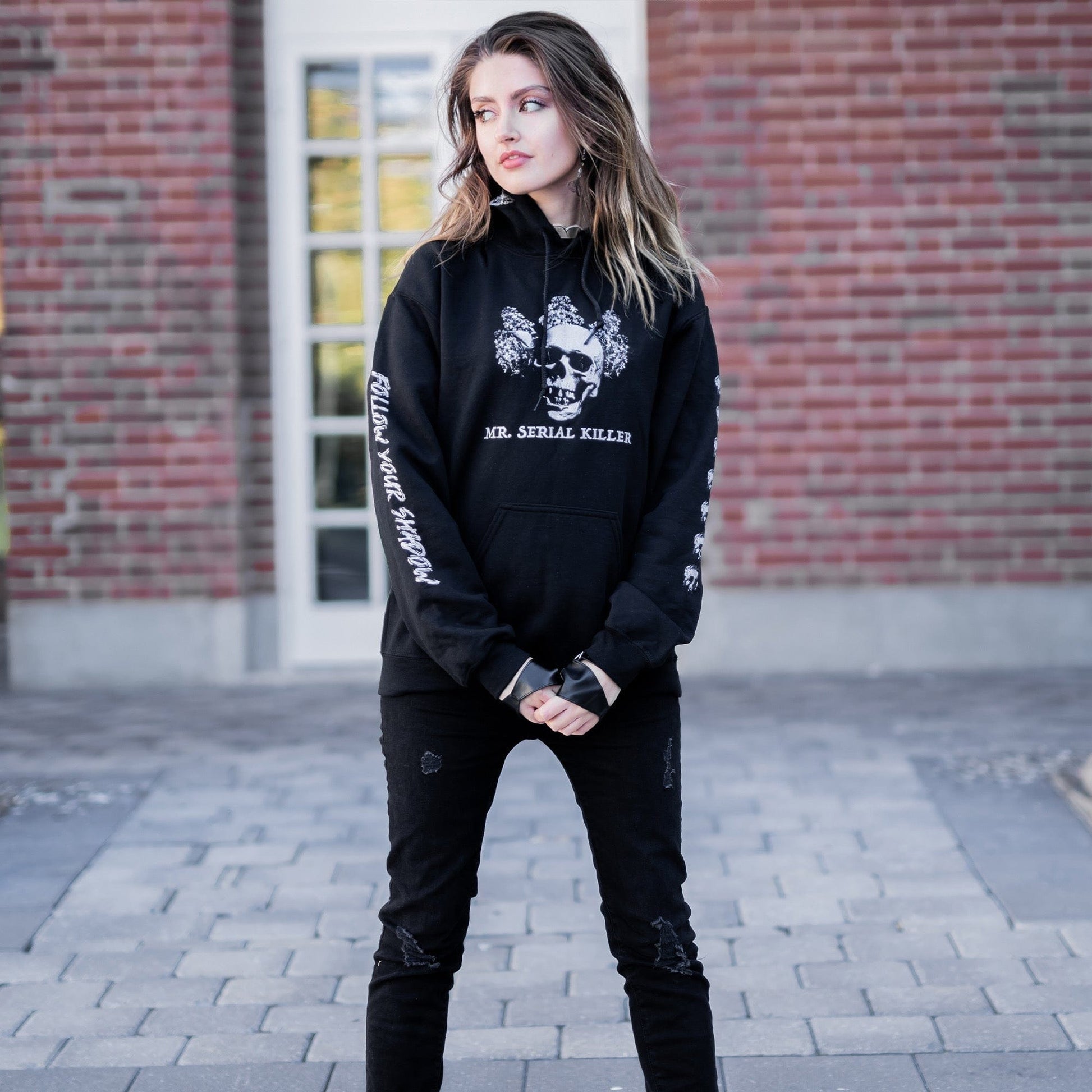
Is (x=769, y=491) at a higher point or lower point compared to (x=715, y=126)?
lower

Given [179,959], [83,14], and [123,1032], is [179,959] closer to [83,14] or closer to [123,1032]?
[123,1032]

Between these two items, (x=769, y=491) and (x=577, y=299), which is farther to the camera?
(x=769, y=491)

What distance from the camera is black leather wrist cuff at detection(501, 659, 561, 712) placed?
210 centimetres

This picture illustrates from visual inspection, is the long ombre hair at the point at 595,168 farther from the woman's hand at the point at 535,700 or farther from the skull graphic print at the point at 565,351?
the woman's hand at the point at 535,700

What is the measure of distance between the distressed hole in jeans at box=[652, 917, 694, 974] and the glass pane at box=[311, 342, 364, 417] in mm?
5159

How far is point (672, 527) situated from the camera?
221 centimetres

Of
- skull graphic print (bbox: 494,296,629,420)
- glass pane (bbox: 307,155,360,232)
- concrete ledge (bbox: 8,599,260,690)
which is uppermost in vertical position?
glass pane (bbox: 307,155,360,232)

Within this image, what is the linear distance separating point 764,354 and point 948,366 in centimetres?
86

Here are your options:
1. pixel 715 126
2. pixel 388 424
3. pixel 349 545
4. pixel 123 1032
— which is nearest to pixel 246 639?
pixel 349 545

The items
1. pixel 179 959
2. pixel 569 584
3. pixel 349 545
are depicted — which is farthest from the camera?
pixel 349 545

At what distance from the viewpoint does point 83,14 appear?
662 cm

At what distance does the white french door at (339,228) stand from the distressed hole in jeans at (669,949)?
4.97 meters

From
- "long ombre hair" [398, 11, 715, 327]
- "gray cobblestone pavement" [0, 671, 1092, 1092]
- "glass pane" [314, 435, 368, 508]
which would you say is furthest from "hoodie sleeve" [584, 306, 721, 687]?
"glass pane" [314, 435, 368, 508]

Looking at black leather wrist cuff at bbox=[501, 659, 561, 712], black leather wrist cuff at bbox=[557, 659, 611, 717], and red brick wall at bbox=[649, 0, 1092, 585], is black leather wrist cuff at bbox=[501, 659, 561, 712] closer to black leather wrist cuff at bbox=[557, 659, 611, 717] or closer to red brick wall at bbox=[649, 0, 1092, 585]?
black leather wrist cuff at bbox=[557, 659, 611, 717]
